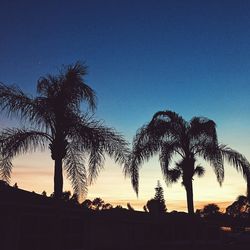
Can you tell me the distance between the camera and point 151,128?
1836 cm

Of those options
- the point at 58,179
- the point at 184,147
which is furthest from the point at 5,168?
the point at 184,147

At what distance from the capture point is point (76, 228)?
1544 centimetres

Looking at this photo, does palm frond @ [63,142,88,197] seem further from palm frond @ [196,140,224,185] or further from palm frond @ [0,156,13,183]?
palm frond @ [196,140,224,185]

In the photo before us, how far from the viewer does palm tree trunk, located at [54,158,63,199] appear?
39.8ft

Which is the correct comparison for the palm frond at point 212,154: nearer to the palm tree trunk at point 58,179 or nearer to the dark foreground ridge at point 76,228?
the dark foreground ridge at point 76,228

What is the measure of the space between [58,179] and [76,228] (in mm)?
4121

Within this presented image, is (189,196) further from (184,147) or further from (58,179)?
(58,179)

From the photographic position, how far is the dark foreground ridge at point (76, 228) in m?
12.1

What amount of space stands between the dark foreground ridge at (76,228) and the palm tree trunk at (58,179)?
330 millimetres

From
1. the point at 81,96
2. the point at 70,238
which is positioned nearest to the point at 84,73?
the point at 81,96

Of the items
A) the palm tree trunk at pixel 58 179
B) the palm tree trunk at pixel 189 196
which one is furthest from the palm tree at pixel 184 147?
the palm tree trunk at pixel 58 179

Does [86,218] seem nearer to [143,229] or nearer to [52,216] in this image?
[52,216]

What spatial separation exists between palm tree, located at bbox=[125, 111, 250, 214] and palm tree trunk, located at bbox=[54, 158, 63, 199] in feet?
19.0

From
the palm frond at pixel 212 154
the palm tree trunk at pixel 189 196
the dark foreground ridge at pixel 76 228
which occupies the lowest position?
the dark foreground ridge at pixel 76 228
